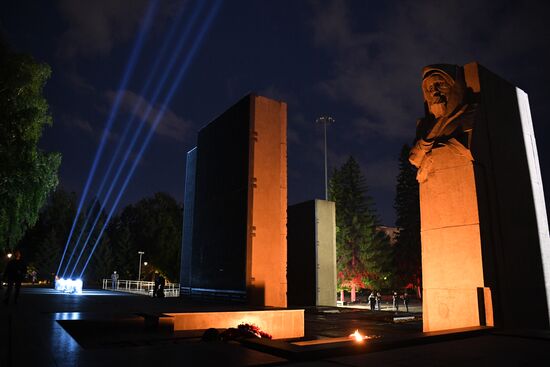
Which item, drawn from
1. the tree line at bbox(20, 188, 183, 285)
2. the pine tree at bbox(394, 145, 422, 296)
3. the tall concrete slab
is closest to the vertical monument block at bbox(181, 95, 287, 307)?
the tall concrete slab

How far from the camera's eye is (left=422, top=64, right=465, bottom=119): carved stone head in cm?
895

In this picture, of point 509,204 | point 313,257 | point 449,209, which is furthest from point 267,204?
point 313,257

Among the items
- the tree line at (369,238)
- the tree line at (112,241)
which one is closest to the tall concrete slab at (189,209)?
the tree line at (369,238)

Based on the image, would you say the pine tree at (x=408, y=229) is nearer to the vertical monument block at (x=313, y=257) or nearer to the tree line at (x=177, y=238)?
the tree line at (x=177, y=238)

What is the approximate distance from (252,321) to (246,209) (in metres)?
5.23

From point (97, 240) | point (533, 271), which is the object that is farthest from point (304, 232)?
point (97, 240)

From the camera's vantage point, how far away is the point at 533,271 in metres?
8.88

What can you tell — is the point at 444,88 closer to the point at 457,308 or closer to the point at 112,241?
the point at 457,308

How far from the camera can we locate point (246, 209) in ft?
49.3

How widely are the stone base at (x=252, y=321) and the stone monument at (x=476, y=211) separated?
3.89 m

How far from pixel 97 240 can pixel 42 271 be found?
6527 millimetres

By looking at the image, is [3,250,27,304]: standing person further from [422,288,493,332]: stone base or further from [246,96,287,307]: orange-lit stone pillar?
[422,288,493,332]: stone base

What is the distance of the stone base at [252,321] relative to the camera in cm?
945

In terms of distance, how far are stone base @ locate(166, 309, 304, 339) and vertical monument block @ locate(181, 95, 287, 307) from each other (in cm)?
328
